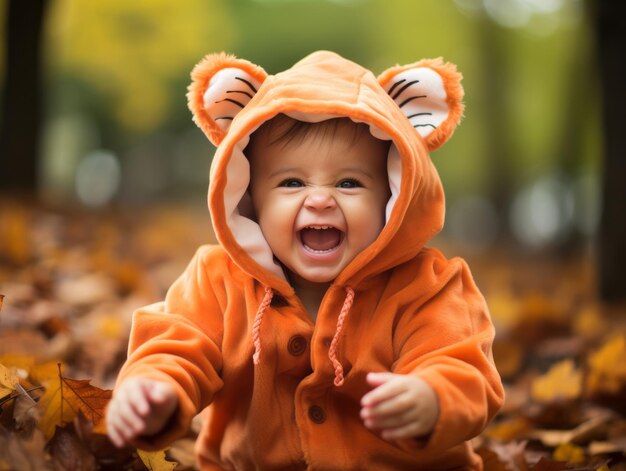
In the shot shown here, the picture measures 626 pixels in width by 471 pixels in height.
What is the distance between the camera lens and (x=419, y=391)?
1653 mm

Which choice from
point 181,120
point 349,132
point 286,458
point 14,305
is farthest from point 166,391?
point 181,120

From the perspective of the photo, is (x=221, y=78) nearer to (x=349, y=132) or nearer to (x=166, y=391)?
(x=349, y=132)

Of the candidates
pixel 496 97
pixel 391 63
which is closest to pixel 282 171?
pixel 496 97

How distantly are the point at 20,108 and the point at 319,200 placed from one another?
725cm

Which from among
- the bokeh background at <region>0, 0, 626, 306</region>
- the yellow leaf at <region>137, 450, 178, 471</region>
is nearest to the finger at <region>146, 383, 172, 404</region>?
the yellow leaf at <region>137, 450, 178, 471</region>

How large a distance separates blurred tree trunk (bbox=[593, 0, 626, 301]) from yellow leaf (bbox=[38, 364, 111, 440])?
185 inches

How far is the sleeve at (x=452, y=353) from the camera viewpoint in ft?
5.59

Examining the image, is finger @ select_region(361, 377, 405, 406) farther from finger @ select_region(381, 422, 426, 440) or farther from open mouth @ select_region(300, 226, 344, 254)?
open mouth @ select_region(300, 226, 344, 254)

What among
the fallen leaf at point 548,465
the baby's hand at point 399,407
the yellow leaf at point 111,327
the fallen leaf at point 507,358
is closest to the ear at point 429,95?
the baby's hand at point 399,407

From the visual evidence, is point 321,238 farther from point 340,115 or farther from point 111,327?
point 111,327

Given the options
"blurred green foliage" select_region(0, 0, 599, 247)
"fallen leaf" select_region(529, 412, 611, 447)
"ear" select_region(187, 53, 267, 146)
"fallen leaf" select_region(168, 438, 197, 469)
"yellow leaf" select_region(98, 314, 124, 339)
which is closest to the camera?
"ear" select_region(187, 53, 267, 146)

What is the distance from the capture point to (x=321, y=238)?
2037mm

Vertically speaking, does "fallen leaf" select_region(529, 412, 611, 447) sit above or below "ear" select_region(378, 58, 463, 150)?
below

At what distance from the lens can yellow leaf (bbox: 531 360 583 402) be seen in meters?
3.29
